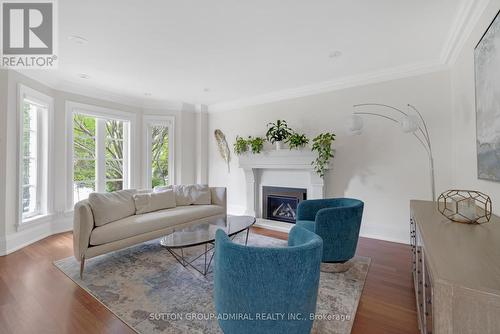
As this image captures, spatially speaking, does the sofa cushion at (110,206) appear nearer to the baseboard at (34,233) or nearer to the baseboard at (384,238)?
the baseboard at (34,233)

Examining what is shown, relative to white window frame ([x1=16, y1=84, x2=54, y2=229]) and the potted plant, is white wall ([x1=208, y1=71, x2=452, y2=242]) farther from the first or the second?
white window frame ([x1=16, y1=84, x2=54, y2=229])

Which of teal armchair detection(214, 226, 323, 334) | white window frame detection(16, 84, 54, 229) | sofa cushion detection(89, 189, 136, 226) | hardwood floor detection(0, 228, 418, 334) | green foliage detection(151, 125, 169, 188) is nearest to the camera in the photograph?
teal armchair detection(214, 226, 323, 334)

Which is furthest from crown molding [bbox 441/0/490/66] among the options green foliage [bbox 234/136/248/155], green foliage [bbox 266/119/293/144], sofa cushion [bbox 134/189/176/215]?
sofa cushion [bbox 134/189/176/215]

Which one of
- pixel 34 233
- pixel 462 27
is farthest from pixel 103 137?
pixel 462 27

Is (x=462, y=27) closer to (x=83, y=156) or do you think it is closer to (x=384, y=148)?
(x=384, y=148)

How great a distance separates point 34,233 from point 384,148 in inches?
219

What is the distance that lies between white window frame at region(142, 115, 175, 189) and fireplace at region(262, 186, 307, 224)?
2273 millimetres

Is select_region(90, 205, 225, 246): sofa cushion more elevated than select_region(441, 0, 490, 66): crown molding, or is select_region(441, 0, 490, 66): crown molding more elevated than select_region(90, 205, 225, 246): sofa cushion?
select_region(441, 0, 490, 66): crown molding

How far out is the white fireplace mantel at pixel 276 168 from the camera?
4004mm

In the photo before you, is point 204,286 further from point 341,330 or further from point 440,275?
point 440,275

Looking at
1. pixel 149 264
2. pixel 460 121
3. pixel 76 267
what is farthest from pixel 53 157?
pixel 460 121

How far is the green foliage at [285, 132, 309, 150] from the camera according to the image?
13.3 ft

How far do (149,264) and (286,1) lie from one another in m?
3.11

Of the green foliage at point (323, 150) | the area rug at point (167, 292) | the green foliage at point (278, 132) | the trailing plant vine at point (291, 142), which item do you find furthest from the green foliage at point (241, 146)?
the area rug at point (167, 292)
